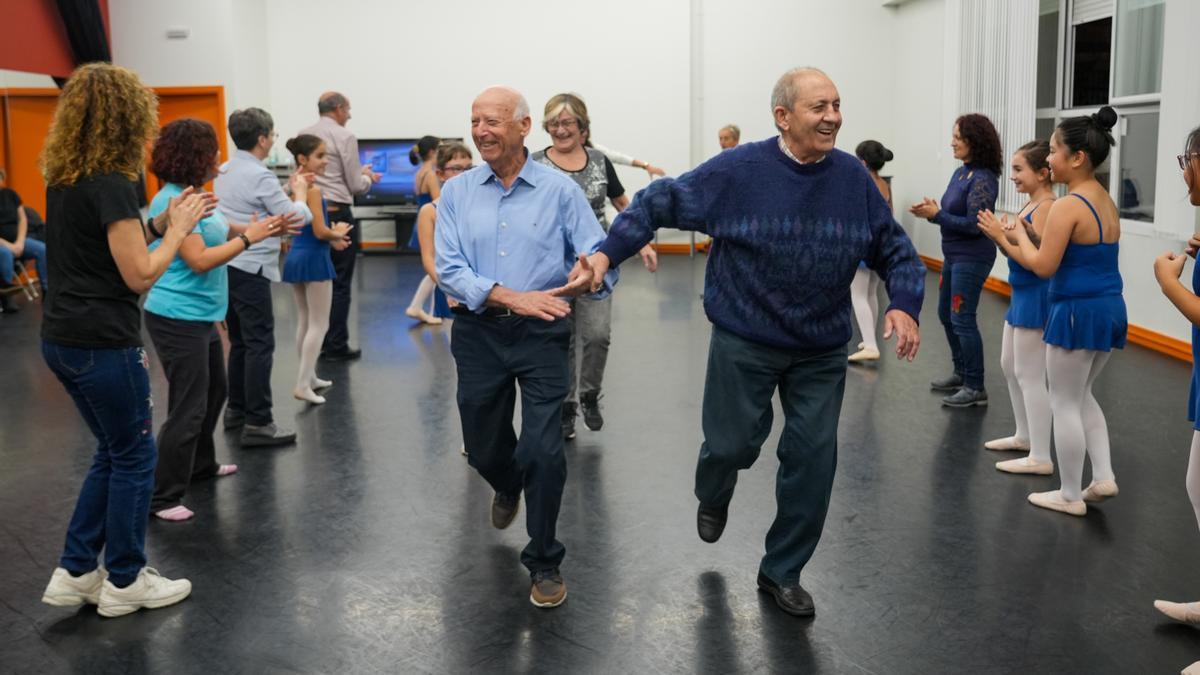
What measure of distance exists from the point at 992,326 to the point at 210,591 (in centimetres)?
682

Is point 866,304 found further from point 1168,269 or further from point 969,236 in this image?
point 1168,269

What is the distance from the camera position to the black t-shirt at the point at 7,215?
34.3 feet

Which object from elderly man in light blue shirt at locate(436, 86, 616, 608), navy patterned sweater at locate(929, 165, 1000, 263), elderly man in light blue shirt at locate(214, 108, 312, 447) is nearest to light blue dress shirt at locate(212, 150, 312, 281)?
elderly man in light blue shirt at locate(214, 108, 312, 447)

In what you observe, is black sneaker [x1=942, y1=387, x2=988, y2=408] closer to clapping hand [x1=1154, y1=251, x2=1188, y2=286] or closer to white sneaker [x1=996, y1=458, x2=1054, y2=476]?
white sneaker [x1=996, y1=458, x2=1054, y2=476]

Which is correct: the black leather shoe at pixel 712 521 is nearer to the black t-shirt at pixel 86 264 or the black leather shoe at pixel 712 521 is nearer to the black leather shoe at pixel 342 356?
the black t-shirt at pixel 86 264

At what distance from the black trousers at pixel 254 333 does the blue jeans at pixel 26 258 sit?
566 centimetres

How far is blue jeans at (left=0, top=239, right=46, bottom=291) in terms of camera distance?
10359 millimetres

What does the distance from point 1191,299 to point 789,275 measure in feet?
3.49

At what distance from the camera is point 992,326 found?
8836 mm

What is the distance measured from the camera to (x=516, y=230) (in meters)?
3.46

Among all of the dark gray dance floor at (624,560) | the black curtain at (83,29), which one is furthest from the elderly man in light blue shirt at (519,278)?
the black curtain at (83,29)

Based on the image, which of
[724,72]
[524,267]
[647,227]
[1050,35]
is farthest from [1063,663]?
[724,72]

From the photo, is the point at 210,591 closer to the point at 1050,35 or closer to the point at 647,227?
the point at 647,227

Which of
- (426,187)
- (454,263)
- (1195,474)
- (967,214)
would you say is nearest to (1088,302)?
(1195,474)
